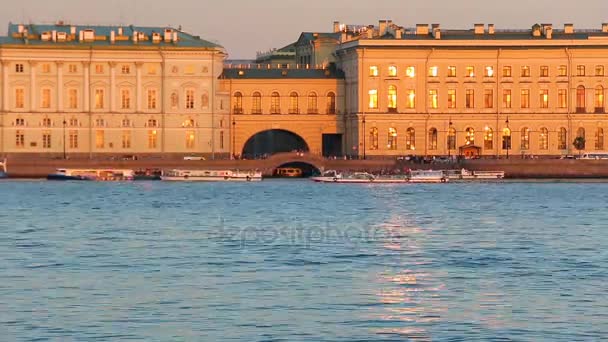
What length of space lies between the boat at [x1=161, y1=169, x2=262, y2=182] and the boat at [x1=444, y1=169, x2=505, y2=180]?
11.3 m

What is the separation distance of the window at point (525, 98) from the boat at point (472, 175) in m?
6.94

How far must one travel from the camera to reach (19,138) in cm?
11831

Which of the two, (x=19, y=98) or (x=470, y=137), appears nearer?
(x=19, y=98)

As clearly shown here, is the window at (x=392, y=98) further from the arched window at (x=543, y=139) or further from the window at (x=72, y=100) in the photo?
the window at (x=72, y=100)

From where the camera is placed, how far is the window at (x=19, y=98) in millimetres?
118500

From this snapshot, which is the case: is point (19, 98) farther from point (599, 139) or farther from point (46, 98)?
point (599, 139)

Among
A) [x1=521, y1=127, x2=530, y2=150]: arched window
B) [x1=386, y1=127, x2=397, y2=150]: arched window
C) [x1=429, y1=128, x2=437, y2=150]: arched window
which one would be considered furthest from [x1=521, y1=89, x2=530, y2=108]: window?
[x1=386, y1=127, x2=397, y2=150]: arched window

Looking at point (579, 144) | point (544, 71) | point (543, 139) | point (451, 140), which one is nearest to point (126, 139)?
point (451, 140)

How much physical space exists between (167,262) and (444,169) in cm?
6993

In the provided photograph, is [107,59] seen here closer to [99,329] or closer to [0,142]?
[0,142]

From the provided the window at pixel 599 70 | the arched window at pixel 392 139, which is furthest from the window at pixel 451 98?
the window at pixel 599 70

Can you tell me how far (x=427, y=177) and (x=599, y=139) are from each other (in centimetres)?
→ 1327

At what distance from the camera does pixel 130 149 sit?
12012cm

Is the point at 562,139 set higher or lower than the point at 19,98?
lower
